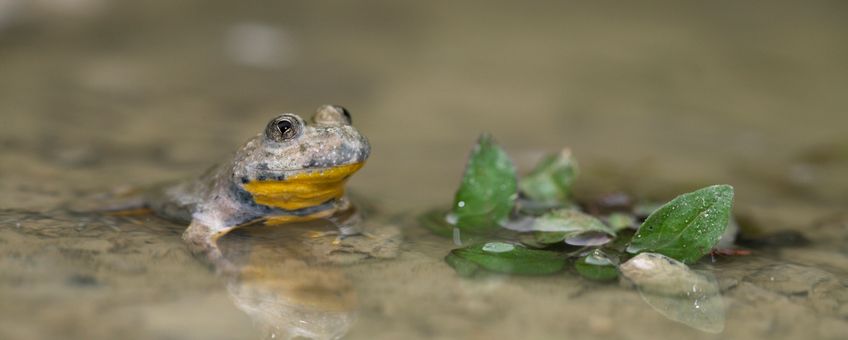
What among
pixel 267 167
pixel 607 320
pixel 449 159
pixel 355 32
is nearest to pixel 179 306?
pixel 267 167

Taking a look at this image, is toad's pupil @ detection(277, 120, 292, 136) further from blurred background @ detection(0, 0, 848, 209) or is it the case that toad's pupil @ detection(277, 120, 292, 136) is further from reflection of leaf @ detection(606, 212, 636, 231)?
reflection of leaf @ detection(606, 212, 636, 231)

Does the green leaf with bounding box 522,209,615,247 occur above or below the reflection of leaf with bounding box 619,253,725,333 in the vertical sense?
above

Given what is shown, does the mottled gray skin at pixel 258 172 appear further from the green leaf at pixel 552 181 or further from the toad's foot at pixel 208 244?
the green leaf at pixel 552 181

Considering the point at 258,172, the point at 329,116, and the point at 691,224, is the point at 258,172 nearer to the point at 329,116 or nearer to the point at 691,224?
the point at 329,116

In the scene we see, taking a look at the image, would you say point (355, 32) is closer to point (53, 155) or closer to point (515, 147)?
point (515, 147)

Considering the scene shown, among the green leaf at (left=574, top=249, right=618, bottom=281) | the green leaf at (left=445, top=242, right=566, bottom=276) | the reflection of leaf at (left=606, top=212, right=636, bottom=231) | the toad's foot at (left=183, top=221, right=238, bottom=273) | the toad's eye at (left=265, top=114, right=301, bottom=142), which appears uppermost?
the toad's eye at (left=265, top=114, right=301, bottom=142)

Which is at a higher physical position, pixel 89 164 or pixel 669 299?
pixel 89 164

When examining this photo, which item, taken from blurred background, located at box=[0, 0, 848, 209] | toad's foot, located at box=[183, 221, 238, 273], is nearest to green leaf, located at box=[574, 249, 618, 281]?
blurred background, located at box=[0, 0, 848, 209]
